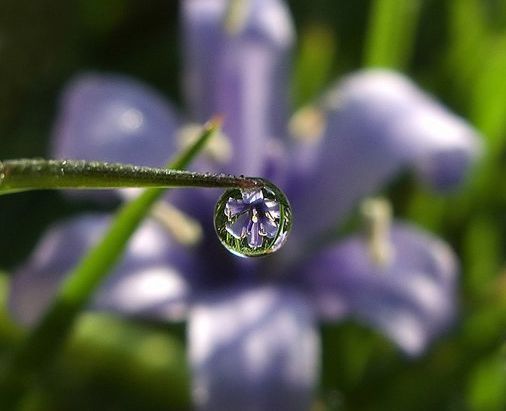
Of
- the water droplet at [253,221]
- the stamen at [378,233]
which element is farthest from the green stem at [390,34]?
the water droplet at [253,221]

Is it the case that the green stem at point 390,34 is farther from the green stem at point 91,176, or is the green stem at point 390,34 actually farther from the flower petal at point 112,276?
the green stem at point 91,176

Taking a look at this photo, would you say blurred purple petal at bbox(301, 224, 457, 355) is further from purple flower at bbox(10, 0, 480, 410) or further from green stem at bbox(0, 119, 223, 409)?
green stem at bbox(0, 119, 223, 409)

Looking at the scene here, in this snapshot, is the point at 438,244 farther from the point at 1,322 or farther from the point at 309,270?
the point at 1,322

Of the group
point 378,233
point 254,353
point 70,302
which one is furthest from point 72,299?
point 378,233

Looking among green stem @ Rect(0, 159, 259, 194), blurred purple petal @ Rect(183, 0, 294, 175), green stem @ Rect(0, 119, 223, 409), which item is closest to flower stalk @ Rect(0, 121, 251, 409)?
green stem @ Rect(0, 119, 223, 409)

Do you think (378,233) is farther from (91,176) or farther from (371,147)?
(91,176)

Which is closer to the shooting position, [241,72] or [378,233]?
[378,233]

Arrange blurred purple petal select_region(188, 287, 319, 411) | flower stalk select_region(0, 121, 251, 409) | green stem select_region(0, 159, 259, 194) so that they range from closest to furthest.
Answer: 1. green stem select_region(0, 159, 259, 194)
2. flower stalk select_region(0, 121, 251, 409)
3. blurred purple petal select_region(188, 287, 319, 411)

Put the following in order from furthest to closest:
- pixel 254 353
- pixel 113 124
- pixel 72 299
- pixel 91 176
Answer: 1. pixel 113 124
2. pixel 254 353
3. pixel 72 299
4. pixel 91 176
